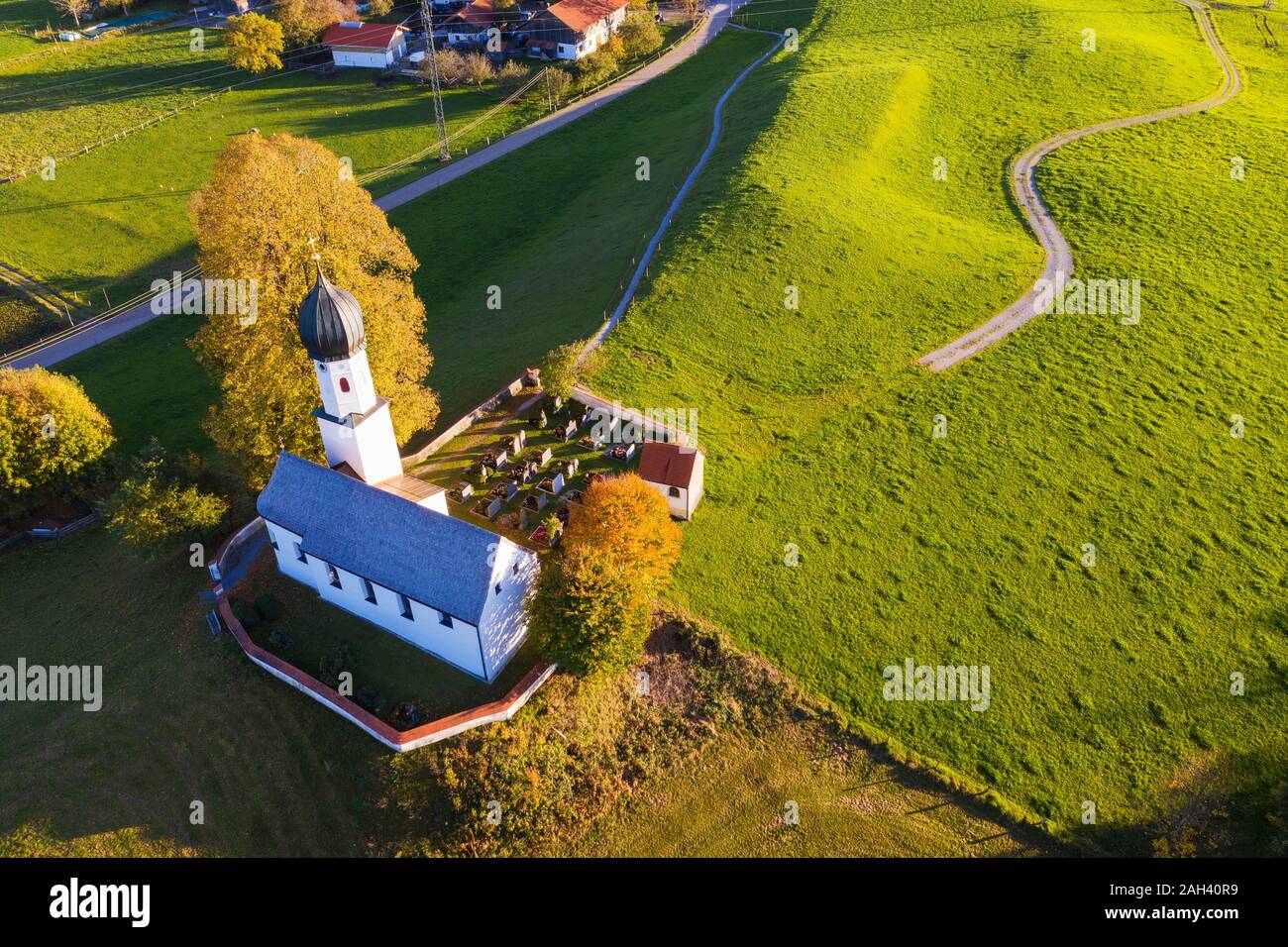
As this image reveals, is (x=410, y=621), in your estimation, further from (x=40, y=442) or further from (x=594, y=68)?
(x=594, y=68)

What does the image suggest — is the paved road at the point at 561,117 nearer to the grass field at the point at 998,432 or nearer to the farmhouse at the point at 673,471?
the grass field at the point at 998,432

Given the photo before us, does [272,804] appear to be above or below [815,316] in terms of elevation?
below

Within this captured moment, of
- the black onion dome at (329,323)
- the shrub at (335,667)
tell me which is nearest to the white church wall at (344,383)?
the black onion dome at (329,323)

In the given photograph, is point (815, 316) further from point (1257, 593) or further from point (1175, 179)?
point (1175, 179)

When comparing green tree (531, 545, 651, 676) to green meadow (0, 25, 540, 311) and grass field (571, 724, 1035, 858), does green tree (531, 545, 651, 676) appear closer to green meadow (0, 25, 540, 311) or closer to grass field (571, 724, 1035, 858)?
grass field (571, 724, 1035, 858)

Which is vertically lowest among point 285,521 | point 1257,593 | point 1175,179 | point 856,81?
point 1257,593
